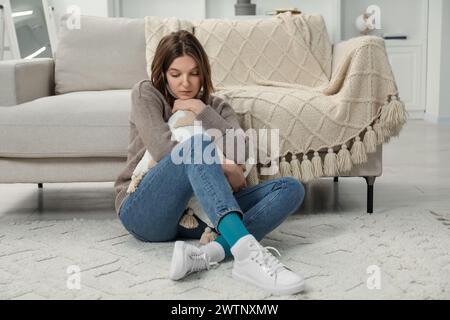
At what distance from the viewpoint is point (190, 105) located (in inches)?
71.2

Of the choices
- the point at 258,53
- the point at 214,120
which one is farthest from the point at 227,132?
the point at 258,53

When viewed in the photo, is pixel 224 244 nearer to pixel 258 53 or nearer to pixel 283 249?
pixel 283 249

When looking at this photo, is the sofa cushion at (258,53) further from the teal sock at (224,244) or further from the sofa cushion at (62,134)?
the teal sock at (224,244)

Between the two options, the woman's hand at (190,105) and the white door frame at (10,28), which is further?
the white door frame at (10,28)

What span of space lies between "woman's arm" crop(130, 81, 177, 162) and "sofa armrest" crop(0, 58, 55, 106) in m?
0.66

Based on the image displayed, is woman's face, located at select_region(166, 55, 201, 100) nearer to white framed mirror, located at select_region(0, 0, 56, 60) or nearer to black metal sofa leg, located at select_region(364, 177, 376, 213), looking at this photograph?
black metal sofa leg, located at select_region(364, 177, 376, 213)

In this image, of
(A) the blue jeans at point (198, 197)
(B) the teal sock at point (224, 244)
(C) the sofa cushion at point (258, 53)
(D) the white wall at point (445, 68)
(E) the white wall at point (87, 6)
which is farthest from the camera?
(D) the white wall at point (445, 68)

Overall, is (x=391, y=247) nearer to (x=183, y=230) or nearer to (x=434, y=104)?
(x=183, y=230)

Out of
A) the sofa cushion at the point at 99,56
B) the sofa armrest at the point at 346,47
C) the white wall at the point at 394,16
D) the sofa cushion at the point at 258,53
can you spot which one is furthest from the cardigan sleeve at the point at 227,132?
the white wall at the point at 394,16

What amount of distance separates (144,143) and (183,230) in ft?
0.95

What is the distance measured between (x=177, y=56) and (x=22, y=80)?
82 centimetres

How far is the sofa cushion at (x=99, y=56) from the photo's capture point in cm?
270

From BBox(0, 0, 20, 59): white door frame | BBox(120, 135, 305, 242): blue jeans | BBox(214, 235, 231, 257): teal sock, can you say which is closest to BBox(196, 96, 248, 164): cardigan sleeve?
BBox(120, 135, 305, 242): blue jeans
